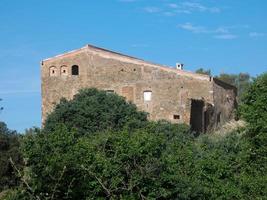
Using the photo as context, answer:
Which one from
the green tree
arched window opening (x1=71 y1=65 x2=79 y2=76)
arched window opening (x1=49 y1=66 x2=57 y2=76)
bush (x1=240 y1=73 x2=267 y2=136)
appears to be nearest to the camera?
bush (x1=240 y1=73 x2=267 y2=136)

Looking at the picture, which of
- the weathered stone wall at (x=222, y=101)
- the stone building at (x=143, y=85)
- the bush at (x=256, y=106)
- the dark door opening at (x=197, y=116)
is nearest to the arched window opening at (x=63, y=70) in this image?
the stone building at (x=143, y=85)

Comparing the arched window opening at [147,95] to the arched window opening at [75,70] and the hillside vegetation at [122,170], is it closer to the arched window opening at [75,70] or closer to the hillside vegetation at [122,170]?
the arched window opening at [75,70]

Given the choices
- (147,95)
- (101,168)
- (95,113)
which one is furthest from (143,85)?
(101,168)

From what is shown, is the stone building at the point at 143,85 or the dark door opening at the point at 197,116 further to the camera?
the stone building at the point at 143,85

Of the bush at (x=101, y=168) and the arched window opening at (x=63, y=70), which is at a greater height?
the arched window opening at (x=63, y=70)

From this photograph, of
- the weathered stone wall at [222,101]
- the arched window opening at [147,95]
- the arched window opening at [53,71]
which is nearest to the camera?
the arched window opening at [147,95]

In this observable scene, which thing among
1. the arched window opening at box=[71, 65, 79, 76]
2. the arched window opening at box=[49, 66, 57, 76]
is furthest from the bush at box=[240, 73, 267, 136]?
the arched window opening at box=[49, 66, 57, 76]

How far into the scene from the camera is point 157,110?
36.0 metres

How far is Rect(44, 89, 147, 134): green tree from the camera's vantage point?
95.0 feet

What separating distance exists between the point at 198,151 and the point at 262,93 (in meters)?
2.86

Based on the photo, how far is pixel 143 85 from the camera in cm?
3644

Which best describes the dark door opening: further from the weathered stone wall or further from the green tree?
the green tree

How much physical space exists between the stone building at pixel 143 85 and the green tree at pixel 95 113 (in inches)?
192

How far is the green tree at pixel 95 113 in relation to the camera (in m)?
29.0
